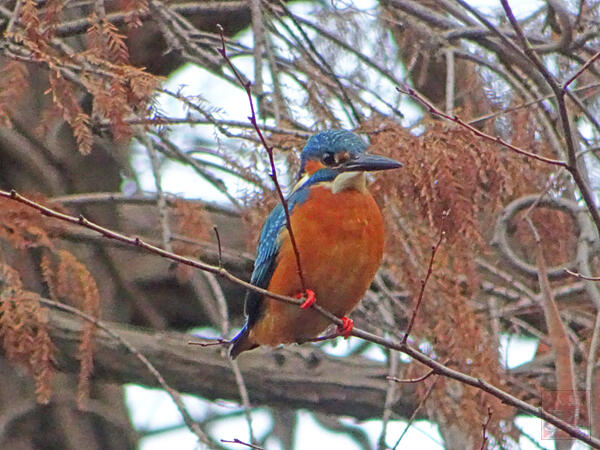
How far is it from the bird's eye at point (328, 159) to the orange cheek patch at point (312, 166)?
2 cm

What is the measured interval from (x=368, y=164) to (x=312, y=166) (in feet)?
1.07

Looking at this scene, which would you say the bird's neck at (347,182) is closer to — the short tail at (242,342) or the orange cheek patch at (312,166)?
the orange cheek patch at (312,166)

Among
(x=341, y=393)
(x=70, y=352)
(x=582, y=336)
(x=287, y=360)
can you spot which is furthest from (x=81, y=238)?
(x=582, y=336)

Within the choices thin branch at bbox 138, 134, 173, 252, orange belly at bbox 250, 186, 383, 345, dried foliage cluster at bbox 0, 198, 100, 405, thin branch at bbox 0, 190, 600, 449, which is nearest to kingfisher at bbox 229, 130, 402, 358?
orange belly at bbox 250, 186, 383, 345

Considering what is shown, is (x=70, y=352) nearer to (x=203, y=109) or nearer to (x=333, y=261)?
(x=203, y=109)

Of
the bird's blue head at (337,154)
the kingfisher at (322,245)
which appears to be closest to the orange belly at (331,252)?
the kingfisher at (322,245)

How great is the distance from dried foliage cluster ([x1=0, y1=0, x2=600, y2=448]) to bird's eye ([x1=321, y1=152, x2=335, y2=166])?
0.82 feet

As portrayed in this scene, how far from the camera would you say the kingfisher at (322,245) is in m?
2.94

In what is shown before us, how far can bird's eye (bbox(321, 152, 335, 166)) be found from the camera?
10.4ft

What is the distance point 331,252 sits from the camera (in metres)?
2.93

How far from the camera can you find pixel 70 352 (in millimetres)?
4438

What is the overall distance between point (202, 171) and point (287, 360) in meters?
1.06

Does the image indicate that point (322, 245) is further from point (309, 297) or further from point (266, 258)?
point (266, 258)

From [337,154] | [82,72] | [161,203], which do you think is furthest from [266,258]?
[161,203]
